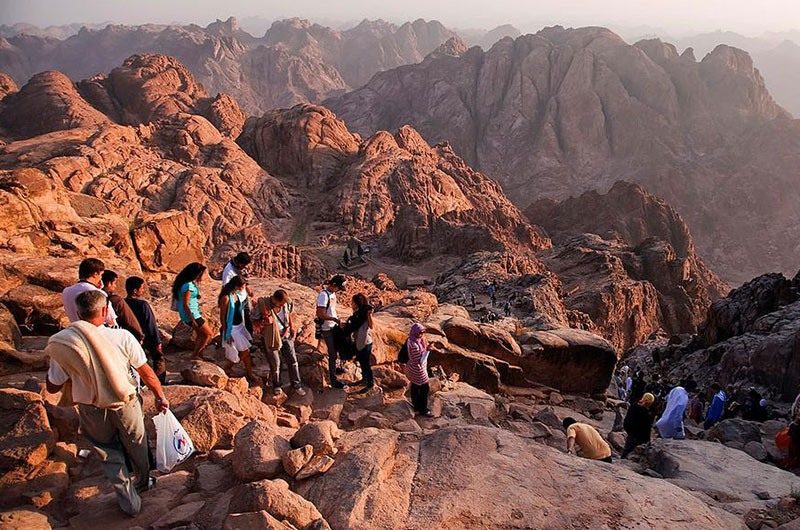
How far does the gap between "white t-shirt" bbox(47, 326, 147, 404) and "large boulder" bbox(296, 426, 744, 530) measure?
186 centimetres

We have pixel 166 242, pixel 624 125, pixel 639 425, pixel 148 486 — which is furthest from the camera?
→ pixel 624 125

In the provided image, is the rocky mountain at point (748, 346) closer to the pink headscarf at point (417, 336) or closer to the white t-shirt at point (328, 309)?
the pink headscarf at point (417, 336)

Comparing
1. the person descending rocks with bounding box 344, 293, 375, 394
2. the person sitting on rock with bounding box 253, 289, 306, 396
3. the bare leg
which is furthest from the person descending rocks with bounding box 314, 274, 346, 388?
the bare leg

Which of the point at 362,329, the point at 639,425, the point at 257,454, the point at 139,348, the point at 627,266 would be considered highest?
the point at 139,348

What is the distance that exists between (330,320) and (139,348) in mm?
3759

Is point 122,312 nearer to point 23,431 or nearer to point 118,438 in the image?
point 23,431

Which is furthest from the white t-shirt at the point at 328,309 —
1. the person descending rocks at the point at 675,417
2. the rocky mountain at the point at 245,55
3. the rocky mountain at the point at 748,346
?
the rocky mountain at the point at 245,55

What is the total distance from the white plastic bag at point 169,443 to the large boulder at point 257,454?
1.60ft

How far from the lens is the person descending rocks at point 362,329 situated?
25.6 ft

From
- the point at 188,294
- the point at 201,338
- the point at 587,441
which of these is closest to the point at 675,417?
the point at 587,441

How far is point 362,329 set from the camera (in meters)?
7.86

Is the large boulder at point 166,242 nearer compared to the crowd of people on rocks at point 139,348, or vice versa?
the crowd of people on rocks at point 139,348

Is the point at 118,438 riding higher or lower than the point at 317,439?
higher

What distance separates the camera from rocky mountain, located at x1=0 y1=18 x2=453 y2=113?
107 m
